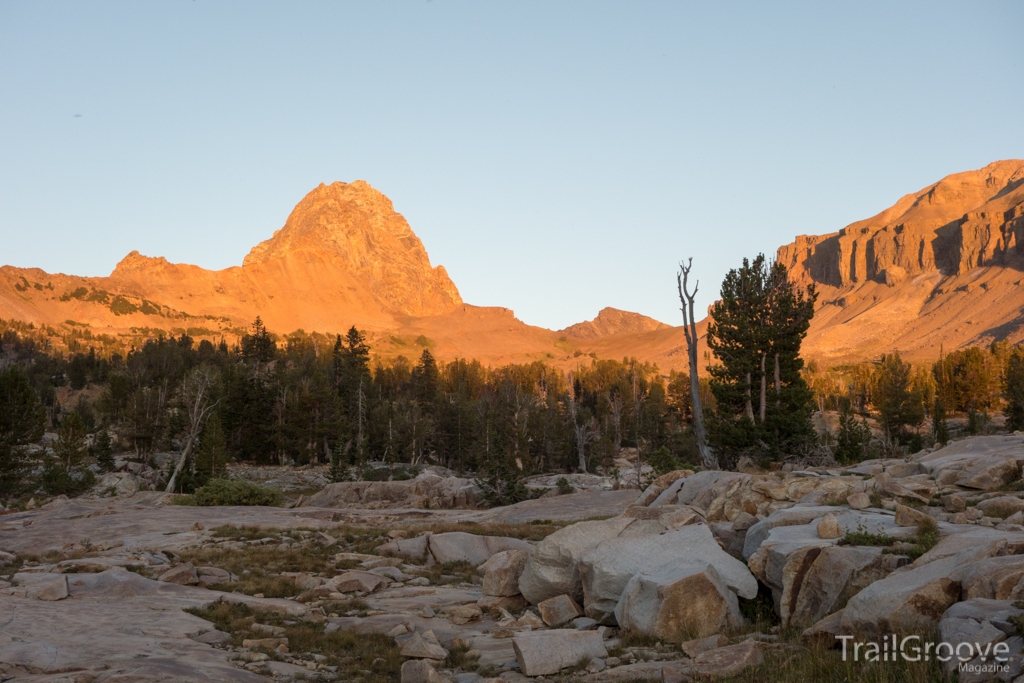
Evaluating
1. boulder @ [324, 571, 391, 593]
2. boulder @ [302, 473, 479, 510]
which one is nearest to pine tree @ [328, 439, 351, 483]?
boulder @ [302, 473, 479, 510]

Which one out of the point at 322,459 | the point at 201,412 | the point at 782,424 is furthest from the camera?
the point at 322,459

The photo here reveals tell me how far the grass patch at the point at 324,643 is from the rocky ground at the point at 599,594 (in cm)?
6

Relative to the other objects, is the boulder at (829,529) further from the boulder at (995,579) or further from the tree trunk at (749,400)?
the tree trunk at (749,400)

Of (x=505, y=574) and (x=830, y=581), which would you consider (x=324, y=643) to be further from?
(x=830, y=581)

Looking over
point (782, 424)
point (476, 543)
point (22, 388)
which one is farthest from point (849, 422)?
point (22, 388)

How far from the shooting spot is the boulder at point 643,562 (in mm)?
15242

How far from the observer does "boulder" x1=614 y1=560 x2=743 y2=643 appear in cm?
1384

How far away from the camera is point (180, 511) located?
117ft

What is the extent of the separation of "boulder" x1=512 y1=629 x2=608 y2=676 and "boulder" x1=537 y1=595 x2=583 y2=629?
3.01 m

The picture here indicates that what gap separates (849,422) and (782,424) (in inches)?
866

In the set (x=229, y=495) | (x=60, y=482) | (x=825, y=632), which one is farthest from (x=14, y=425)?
(x=825, y=632)

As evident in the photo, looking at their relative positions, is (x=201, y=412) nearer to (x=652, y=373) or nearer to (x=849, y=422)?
(x=849, y=422)

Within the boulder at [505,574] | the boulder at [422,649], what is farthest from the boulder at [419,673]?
the boulder at [505,574]

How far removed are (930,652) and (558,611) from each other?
835cm
